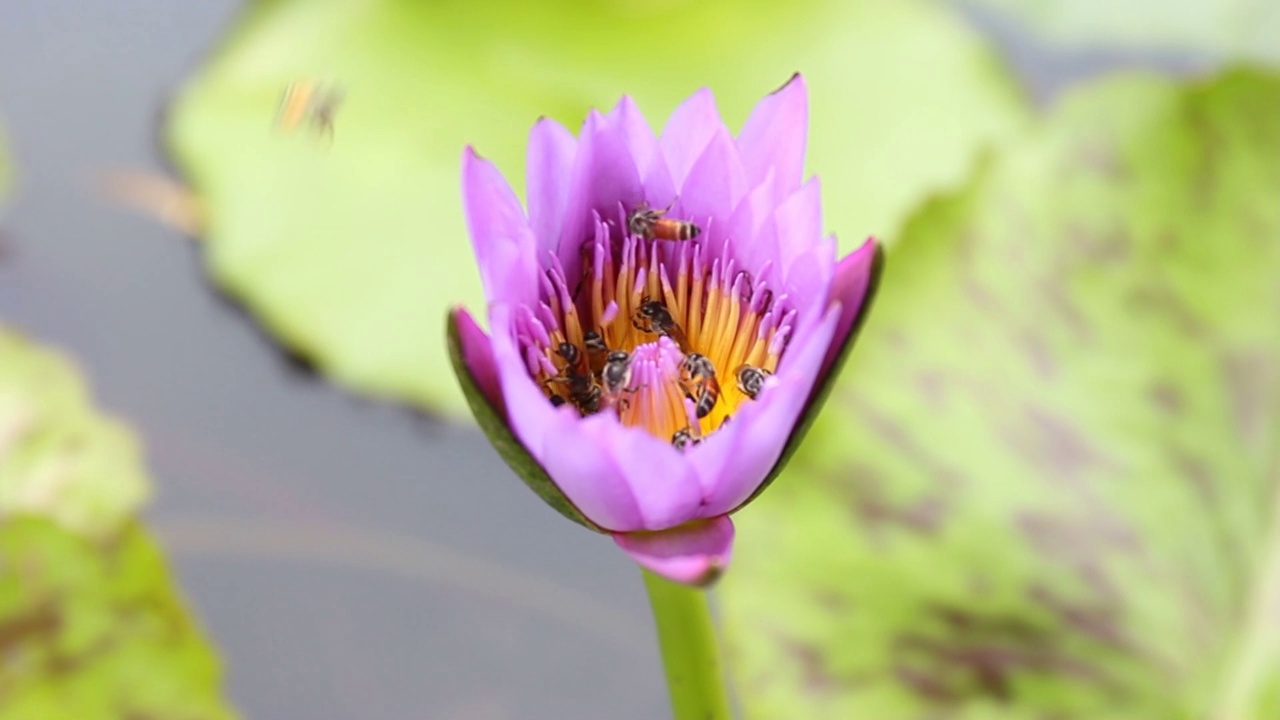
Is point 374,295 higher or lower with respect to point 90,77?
lower

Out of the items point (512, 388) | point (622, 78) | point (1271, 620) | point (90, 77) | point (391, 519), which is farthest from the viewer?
point (90, 77)

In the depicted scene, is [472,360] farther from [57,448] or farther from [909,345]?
[57,448]

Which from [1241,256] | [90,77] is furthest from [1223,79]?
[90,77]

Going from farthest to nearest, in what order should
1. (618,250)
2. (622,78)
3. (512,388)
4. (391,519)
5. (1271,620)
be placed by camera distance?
(622,78) → (391,519) → (1271,620) → (618,250) → (512,388)

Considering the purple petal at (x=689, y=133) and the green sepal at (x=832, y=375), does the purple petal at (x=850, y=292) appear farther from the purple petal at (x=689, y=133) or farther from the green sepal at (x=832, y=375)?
the purple petal at (x=689, y=133)

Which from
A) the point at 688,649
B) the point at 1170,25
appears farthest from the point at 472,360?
the point at 1170,25

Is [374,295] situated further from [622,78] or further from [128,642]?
[128,642]
